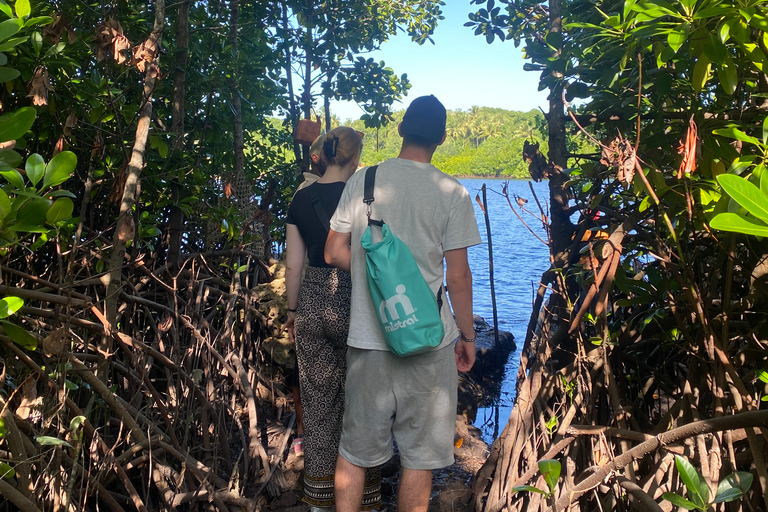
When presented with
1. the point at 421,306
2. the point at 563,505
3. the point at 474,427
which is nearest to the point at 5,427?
the point at 421,306

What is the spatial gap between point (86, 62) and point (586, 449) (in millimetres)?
A: 2787

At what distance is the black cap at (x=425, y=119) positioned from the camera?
8.11 feet

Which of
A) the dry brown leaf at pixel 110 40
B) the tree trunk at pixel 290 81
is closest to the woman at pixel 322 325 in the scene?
the dry brown leaf at pixel 110 40

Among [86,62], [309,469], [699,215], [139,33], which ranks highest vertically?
[139,33]

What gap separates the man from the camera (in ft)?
7.91

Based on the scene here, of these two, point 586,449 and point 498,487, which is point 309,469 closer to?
point 498,487

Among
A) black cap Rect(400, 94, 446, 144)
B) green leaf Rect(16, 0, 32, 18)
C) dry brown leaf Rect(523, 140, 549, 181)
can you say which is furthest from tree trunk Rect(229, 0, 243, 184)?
green leaf Rect(16, 0, 32, 18)

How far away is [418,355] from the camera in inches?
93.9

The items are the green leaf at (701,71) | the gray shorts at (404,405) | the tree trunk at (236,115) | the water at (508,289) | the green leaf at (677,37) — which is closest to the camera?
the green leaf at (677,37)

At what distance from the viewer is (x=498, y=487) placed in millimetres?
2627

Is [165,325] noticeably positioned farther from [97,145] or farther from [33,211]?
[33,211]

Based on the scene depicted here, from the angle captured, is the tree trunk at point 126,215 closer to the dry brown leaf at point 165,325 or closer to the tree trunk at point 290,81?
the dry brown leaf at point 165,325

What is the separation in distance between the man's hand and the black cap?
2.72 feet

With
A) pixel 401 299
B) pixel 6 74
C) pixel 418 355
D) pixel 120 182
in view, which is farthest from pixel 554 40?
pixel 6 74
